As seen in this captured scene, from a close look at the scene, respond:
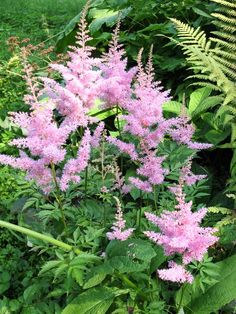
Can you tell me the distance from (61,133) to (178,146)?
108 centimetres

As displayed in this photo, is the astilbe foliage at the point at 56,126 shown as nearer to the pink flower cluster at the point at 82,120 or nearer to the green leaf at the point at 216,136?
the pink flower cluster at the point at 82,120

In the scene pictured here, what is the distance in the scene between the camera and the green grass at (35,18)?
8.74m

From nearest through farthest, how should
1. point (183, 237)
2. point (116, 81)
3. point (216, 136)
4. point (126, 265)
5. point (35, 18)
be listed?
point (183, 237), point (126, 265), point (116, 81), point (216, 136), point (35, 18)

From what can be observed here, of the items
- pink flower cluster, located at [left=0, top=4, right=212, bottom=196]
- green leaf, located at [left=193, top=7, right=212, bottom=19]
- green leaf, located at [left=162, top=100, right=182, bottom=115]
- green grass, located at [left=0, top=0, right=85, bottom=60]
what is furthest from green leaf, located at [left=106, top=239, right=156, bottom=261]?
green grass, located at [left=0, top=0, right=85, bottom=60]

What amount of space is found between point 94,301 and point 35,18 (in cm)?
813

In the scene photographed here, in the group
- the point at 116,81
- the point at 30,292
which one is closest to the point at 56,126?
the point at 116,81

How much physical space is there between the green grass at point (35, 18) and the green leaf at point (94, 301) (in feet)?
18.1

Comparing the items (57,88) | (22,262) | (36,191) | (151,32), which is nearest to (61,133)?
(57,88)

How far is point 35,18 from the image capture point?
32.2 ft

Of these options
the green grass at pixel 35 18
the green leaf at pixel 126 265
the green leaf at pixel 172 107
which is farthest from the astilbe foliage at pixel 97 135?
the green grass at pixel 35 18

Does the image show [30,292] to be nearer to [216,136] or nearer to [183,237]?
[183,237]

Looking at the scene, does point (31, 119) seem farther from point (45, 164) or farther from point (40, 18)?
point (40, 18)

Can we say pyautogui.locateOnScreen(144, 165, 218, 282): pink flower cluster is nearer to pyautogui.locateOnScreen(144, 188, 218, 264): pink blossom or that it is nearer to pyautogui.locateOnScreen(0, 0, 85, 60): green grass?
pyautogui.locateOnScreen(144, 188, 218, 264): pink blossom

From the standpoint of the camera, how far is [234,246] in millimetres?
3139
